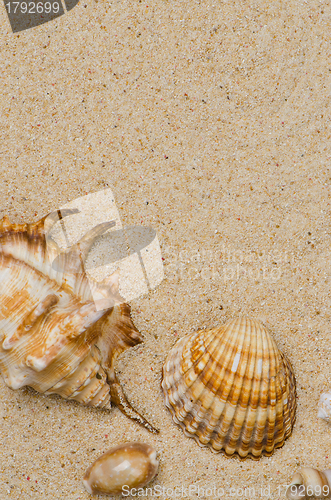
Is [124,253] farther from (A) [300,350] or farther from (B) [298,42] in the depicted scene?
(B) [298,42]

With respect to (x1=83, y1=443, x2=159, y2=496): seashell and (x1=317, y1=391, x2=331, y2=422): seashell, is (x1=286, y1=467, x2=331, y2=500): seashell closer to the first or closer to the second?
(x1=317, y1=391, x2=331, y2=422): seashell

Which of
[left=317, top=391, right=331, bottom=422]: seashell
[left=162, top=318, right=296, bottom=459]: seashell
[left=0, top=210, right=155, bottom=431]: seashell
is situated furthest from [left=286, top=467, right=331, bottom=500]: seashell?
[left=0, top=210, right=155, bottom=431]: seashell

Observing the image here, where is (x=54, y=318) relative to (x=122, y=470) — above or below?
above

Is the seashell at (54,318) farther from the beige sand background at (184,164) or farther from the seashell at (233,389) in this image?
the seashell at (233,389)

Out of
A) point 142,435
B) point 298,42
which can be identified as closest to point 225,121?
point 298,42

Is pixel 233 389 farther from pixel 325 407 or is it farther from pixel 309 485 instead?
pixel 309 485

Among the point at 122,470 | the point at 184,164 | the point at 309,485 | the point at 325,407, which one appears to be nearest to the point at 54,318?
the point at 122,470

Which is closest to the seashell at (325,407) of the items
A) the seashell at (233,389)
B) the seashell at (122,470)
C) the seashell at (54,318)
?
the seashell at (233,389)
